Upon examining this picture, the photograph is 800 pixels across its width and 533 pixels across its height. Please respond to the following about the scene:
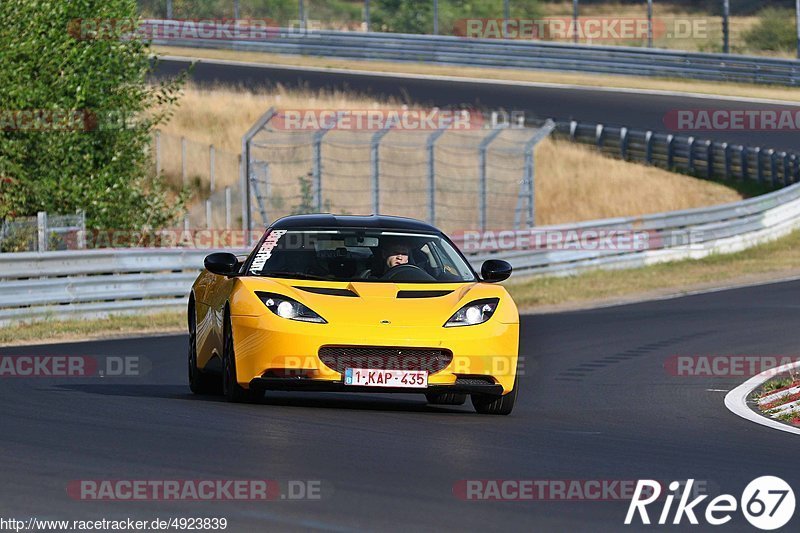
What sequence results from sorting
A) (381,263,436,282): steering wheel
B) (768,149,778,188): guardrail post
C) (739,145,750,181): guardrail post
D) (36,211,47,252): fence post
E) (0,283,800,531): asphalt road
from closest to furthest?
(0,283,800,531): asphalt road
(381,263,436,282): steering wheel
(36,211,47,252): fence post
(768,149,778,188): guardrail post
(739,145,750,181): guardrail post

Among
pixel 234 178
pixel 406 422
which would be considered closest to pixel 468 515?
pixel 406 422

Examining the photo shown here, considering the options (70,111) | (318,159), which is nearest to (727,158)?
(318,159)

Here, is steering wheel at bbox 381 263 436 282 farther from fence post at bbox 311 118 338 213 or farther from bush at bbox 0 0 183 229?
fence post at bbox 311 118 338 213

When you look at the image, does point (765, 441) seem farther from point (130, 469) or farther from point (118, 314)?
point (118, 314)

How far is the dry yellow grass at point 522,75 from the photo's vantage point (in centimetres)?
4624

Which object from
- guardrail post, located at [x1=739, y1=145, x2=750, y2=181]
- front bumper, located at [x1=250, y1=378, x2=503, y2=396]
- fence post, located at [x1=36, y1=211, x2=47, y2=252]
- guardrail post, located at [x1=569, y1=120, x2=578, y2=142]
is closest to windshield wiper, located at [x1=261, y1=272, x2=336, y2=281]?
front bumper, located at [x1=250, y1=378, x2=503, y2=396]

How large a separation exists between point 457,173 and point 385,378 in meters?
23.1

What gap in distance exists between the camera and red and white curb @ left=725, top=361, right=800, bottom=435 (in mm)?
10773

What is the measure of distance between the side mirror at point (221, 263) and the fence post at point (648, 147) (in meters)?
28.7

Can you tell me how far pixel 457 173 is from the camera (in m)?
33.3

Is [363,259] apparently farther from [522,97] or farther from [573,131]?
[522,97]

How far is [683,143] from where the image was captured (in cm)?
3916

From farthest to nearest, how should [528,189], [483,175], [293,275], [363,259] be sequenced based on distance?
[528,189], [483,175], [363,259], [293,275]

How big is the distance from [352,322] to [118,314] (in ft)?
35.9
